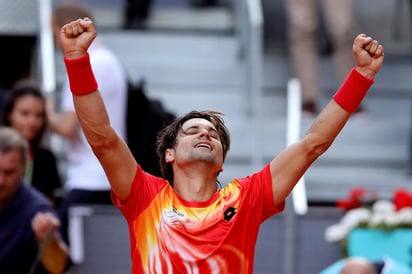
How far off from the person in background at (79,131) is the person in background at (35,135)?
11 cm

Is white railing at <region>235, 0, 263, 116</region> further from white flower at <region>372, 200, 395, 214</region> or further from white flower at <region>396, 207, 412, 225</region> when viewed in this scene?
white flower at <region>396, 207, 412, 225</region>

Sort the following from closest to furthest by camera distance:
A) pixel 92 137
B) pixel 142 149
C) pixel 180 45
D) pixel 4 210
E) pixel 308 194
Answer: pixel 92 137, pixel 4 210, pixel 142 149, pixel 308 194, pixel 180 45

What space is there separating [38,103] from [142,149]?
0.75 m

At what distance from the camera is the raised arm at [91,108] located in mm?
5086

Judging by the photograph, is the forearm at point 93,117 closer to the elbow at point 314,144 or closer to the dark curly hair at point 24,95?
the elbow at point 314,144

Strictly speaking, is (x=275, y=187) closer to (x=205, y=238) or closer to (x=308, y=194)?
(x=205, y=238)

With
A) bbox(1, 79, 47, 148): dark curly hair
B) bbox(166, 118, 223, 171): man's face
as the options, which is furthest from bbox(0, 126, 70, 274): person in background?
bbox(166, 118, 223, 171): man's face

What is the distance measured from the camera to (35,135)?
26.3 ft

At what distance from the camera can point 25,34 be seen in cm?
1095

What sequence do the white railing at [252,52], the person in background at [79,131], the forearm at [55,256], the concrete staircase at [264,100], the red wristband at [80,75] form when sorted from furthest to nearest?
1. the white railing at [252,52]
2. the concrete staircase at [264,100]
3. the person in background at [79,131]
4. the forearm at [55,256]
5. the red wristband at [80,75]

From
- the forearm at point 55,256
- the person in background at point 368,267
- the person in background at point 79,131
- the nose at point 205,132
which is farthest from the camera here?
the person in background at point 79,131

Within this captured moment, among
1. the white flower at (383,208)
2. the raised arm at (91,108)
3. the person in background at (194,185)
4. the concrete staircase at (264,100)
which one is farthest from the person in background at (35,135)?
the raised arm at (91,108)

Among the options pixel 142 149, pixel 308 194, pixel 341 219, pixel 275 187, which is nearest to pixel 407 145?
pixel 308 194

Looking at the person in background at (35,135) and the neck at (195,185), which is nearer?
the neck at (195,185)
